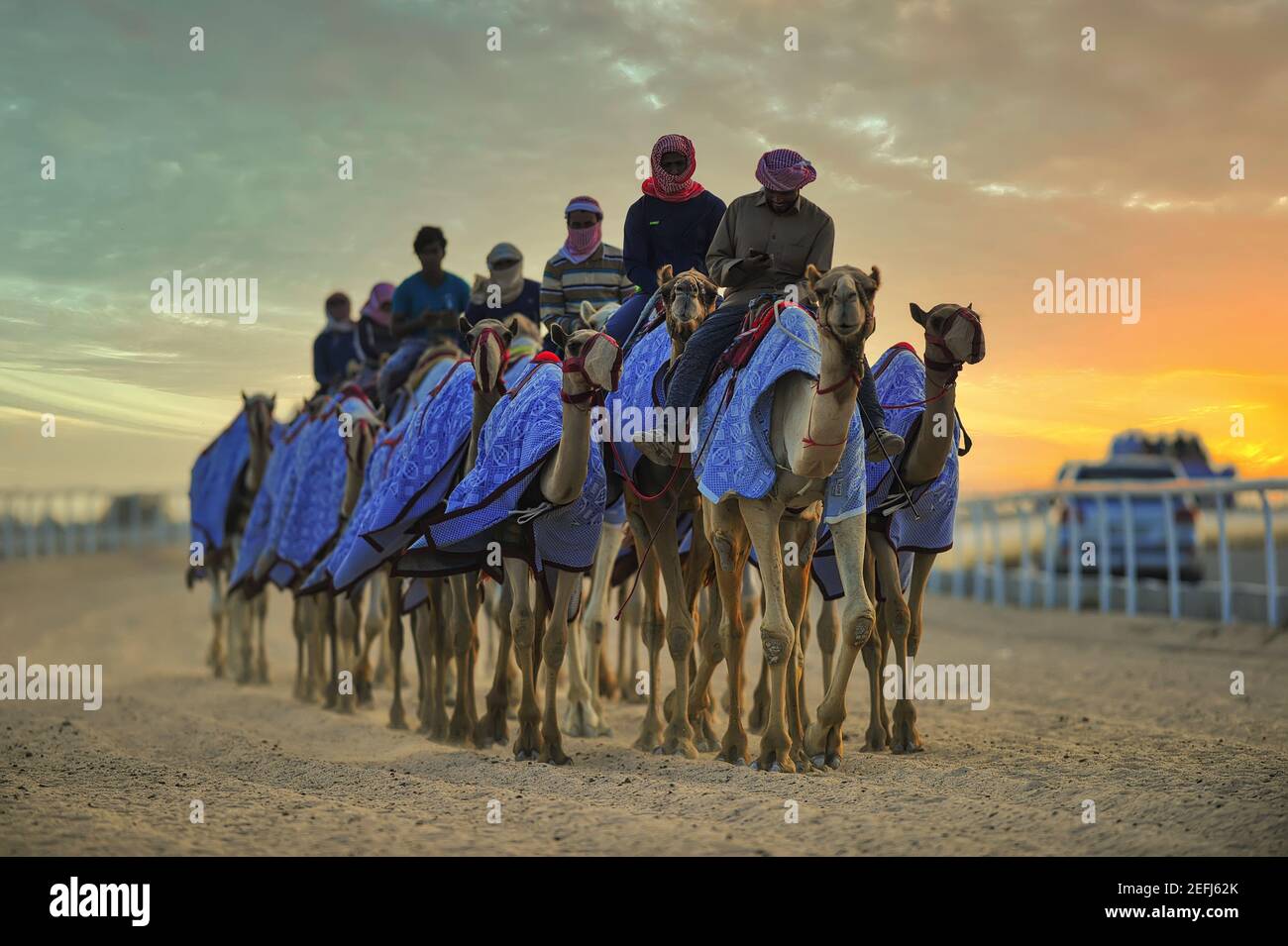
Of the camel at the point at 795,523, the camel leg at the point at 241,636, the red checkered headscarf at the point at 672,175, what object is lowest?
the camel leg at the point at 241,636

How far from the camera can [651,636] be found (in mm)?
10852

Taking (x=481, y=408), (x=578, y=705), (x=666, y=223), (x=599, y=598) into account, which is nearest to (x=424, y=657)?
(x=599, y=598)

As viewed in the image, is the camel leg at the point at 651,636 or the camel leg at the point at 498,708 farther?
the camel leg at the point at 498,708

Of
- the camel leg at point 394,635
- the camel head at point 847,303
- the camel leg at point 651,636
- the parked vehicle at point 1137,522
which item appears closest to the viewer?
the camel head at point 847,303

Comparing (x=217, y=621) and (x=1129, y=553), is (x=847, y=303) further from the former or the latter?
(x=1129, y=553)

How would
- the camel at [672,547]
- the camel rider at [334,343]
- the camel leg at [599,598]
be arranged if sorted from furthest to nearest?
the camel rider at [334,343]
the camel leg at [599,598]
the camel at [672,547]

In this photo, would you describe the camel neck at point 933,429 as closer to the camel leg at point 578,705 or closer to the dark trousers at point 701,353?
the dark trousers at point 701,353

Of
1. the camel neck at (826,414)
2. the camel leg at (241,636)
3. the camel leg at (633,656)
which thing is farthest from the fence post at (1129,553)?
the camel neck at (826,414)

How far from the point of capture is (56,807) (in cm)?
744

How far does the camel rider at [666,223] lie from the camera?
10820mm

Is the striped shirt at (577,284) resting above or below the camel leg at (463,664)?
above

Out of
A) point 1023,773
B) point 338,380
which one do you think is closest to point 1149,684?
point 1023,773

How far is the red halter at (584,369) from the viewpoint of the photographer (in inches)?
354

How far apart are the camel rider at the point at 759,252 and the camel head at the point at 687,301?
108 mm
